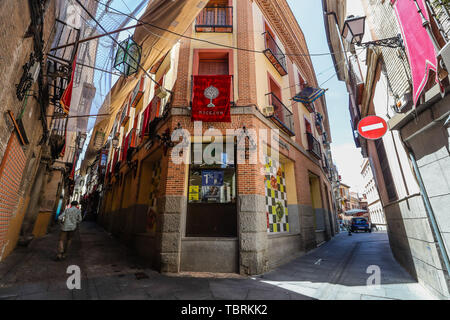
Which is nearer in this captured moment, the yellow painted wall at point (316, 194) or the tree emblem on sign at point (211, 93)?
the tree emblem on sign at point (211, 93)

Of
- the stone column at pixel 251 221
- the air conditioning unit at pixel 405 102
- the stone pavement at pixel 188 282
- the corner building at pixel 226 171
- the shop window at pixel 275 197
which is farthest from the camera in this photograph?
the shop window at pixel 275 197

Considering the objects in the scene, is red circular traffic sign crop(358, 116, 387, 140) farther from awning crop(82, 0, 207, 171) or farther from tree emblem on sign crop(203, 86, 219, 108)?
awning crop(82, 0, 207, 171)

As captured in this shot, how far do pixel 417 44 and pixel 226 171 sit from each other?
201 inches

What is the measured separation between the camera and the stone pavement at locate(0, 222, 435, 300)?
376cm

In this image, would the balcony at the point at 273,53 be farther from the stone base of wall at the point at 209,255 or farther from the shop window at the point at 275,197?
the stone base of wall at the point at 209,255

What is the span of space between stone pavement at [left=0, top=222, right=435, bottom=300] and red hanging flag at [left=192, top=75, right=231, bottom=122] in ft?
15.2

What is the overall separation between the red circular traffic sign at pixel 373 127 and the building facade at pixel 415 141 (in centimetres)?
19

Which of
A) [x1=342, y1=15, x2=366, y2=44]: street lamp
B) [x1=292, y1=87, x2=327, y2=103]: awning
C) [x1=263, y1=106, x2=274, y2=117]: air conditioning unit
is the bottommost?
[x1=263, y1=106, x2=274, y2=117]: air conditioning unit

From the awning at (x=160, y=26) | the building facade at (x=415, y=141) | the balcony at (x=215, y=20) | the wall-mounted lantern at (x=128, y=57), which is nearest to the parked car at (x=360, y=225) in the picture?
the building facade at (x=415, y=141)

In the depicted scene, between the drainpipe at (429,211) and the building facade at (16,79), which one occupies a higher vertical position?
the building facade at (16,79)

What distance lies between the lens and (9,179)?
4805mm

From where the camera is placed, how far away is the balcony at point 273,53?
28.5 ft

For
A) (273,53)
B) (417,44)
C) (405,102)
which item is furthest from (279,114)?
(417,44)

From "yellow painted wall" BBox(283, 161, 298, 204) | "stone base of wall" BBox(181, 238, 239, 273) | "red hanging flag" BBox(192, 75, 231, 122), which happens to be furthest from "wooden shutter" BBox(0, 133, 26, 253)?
"yellow painted wall" BBox(283, 161, 298, 204)
